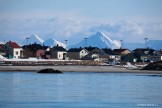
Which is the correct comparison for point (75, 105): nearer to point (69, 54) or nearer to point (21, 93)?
point (21, 93)

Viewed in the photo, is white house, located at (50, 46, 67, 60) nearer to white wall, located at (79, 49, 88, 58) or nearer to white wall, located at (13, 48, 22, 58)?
white wall, located at (79, 49, 88, 58)

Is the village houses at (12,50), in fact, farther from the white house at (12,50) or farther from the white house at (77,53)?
the white house at (77,53)

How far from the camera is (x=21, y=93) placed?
40.5m

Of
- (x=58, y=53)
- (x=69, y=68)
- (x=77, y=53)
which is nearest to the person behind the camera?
(x=69, y=68)

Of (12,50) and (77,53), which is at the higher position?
(12,50)

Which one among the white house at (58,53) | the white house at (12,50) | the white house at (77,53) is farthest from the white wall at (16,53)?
the white house at (77,53)

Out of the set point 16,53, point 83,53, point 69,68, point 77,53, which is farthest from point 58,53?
point 69,68

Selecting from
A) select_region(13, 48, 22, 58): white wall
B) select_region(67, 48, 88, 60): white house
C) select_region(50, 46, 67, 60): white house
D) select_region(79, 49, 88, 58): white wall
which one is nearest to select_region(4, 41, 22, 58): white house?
select_region(13, 48, 22, 58): white wall

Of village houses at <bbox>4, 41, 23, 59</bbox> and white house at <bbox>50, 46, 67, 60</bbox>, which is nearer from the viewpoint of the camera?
village houses at <bbox>4, 41, 23, 59</bbox>

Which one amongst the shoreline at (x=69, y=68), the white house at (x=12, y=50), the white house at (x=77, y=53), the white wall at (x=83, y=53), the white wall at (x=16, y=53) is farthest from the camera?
the white wall at (x=83, y=53)

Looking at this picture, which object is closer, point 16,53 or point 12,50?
point 12,50

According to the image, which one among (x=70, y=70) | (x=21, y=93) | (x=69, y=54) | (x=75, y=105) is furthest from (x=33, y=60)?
(x=75, y=105)

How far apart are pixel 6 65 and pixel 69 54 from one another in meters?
44.3

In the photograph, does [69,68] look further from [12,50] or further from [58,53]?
[58,53]
